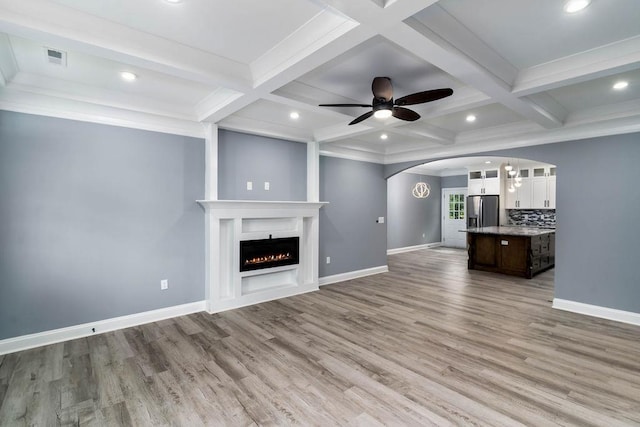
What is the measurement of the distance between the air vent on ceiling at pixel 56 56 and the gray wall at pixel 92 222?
792 mm

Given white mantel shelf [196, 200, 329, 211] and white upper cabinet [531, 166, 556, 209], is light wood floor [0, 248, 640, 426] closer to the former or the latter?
white mantel shelf [196, 200, 329, 211]

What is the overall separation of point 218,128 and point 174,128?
599 millimetres

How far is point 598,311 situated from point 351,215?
156 inches

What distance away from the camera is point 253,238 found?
4.59 metres

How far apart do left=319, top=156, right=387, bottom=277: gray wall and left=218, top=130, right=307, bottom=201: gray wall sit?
59 cm

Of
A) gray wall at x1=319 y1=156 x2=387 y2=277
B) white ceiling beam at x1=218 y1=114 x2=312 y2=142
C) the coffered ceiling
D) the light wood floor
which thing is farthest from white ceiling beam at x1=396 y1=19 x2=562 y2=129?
gray wall at x1=319 y1=156 x2=387 y2=277

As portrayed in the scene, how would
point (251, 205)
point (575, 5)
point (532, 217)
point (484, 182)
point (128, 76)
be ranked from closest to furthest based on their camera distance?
1. point (575, 5)
2. point (128, 76)
3. point (251, 205)
4. point (532, 217)
5. point (484, 182)

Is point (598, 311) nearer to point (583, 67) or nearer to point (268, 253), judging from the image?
point (583, 67)

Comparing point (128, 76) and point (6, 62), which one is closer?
point (6, 62)

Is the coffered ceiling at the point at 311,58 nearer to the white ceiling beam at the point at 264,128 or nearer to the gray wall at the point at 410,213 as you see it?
the white ceiling beam at the point at 264,128

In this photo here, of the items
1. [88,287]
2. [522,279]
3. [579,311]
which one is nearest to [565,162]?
[579,311]

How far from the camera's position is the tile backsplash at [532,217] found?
27.6 feet

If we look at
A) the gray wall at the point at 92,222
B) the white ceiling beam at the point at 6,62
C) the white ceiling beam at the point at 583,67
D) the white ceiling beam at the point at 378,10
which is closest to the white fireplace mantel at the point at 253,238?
the gray wall at the point at 92,222

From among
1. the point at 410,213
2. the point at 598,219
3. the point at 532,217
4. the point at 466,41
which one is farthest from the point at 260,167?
the point at 532,217
